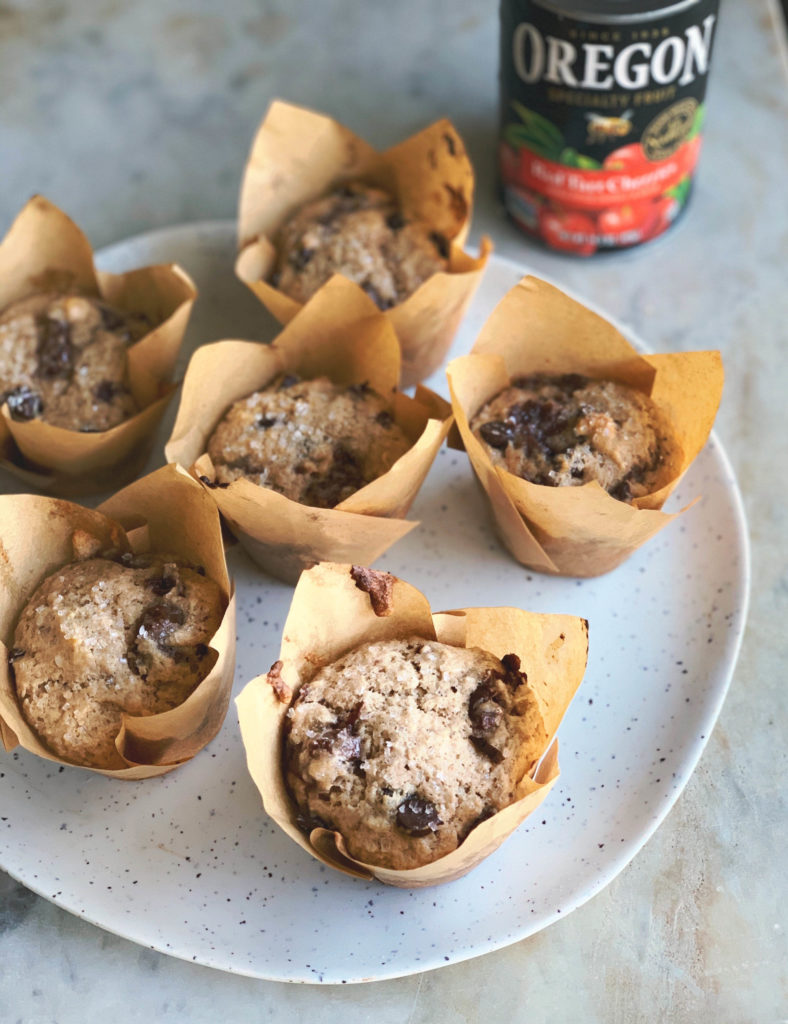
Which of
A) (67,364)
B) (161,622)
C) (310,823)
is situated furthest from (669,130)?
(310,823)

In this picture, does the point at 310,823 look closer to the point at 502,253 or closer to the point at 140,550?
the point at 140,550

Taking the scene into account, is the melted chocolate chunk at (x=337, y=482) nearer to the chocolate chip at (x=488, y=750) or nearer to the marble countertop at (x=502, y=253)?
the chocolate chip at (x=488, y=750)

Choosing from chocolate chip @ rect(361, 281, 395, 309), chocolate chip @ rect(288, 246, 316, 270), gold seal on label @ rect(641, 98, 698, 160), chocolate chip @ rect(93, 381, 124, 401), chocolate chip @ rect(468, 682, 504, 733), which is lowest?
chocolate chip @ rect(468, 682, 504, 733)

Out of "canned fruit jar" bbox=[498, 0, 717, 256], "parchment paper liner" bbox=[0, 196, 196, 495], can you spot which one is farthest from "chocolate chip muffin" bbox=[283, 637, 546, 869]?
"canned fruit jar" bbox=[498, 0, 717, 256]

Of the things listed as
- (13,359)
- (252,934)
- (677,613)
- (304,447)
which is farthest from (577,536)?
(13,359)

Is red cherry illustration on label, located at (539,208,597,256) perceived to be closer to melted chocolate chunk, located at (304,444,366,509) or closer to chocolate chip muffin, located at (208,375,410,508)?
chocolate chip muffin, located at (208,375,410,508)

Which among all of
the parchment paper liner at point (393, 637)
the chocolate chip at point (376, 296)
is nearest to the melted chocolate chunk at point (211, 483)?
the parchment paper liner at point (393, 637)
